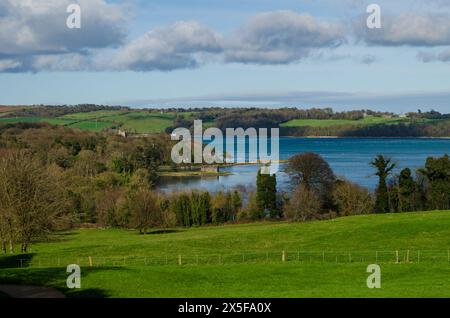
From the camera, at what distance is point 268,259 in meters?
44.8

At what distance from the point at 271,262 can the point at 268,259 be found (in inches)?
106

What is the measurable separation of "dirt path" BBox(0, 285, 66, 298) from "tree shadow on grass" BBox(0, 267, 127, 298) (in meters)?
0.48

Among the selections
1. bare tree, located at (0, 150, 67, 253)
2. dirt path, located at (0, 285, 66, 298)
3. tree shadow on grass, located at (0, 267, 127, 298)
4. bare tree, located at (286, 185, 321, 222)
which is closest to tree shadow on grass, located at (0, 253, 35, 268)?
bare tree, located at (0, 150, 67, 253)

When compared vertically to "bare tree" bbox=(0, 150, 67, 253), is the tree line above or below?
below

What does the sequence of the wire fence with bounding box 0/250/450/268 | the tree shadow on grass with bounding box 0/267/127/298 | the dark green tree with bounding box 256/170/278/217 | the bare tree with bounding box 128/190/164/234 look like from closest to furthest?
1. the tree shadow on grass with bounding box 0/267/127/298
2. the wire fence with bounding box 0/250/450/268
3. the bare tree with bounding box 128/190/164/234
4. the dark green tree with bounding box 256/170/278/217

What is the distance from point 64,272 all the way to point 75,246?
26.7 m

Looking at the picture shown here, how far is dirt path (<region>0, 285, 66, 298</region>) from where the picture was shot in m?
30.0

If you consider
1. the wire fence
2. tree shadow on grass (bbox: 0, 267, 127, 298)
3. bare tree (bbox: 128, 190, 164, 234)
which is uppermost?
tree shadow on grass (bbox: 0, 267, 127, 298)

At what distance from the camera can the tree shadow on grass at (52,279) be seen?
30.8 m

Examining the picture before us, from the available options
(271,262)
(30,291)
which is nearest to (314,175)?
(271,262)

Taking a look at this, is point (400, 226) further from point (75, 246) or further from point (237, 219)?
point (237, 219)

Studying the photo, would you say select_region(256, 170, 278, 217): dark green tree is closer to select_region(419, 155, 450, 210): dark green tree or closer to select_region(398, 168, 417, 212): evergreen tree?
select_region(398, 168, 417, 212): evergreen tree
